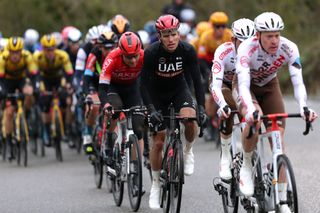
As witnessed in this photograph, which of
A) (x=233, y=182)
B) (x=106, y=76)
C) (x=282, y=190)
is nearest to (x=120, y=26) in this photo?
(x=106, y=76)

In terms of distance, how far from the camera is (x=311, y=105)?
83.8ft

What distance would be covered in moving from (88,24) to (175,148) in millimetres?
25027

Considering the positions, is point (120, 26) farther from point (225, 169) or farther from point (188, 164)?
point (225, 169)

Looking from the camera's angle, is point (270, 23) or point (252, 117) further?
point (270, 23)

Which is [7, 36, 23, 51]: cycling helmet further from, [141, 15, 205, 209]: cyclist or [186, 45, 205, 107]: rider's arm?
[186, 45, 205, 107]: rider's arm

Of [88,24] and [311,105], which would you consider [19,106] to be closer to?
[311,105]

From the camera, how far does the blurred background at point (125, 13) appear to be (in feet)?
114

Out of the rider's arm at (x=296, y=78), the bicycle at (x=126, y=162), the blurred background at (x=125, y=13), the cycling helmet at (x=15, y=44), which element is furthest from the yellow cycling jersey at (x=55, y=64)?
the blurred background at (x=125, y=13)

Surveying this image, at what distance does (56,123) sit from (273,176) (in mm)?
9626

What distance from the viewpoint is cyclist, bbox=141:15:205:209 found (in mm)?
11367

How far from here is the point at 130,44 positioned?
12.1 m

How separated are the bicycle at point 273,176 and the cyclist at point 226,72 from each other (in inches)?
33.7

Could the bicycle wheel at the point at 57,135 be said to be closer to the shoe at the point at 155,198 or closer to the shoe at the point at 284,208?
the shoe at the point at 155,198

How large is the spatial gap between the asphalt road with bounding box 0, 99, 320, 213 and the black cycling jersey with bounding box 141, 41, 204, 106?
1.42 m
